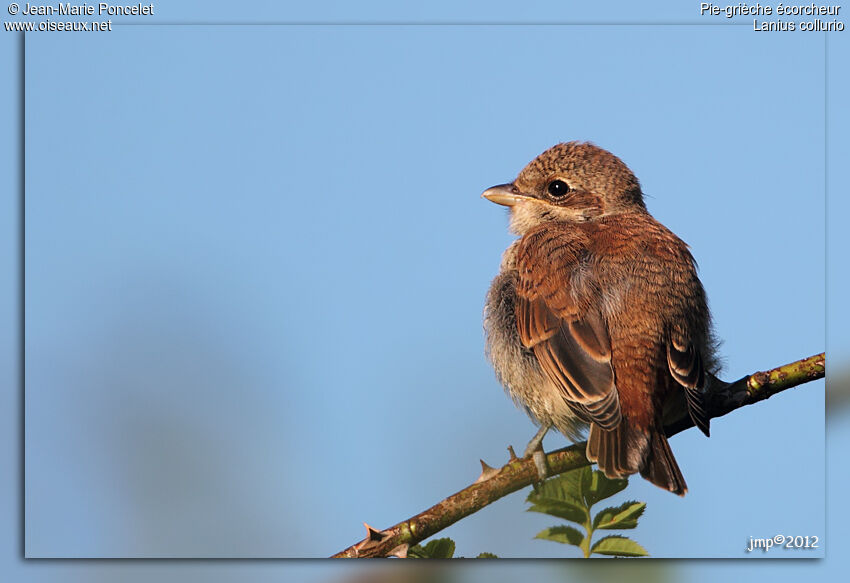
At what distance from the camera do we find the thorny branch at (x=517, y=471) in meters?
4.53

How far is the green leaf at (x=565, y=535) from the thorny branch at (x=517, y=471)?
30cm

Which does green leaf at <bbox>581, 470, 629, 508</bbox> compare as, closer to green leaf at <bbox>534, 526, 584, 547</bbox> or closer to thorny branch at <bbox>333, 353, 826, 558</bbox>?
green leaf at <bbox>534, 526, 584, 547</bbox>

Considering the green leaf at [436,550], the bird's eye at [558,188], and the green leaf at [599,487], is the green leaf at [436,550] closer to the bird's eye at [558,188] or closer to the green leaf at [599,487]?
the green leaf at [599,487]

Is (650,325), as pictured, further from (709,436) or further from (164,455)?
(164,455)

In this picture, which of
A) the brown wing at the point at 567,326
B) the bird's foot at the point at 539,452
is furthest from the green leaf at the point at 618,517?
the bird's foot at the point at 539,452

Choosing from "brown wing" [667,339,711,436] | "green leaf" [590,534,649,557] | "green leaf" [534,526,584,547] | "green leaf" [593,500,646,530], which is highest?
"brown wing" [667,339,711,436]

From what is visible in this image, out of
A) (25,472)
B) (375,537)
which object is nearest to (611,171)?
(375,537)

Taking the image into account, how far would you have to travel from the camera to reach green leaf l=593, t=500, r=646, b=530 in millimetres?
4312

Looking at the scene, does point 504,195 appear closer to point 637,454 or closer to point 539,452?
point 539,452

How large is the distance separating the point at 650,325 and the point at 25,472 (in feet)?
10.6

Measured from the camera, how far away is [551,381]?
509 cm

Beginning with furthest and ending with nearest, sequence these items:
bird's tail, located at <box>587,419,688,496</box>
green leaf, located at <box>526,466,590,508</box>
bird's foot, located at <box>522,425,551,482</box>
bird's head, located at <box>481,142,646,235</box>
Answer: bird's head, located at <box>481,142,646,235</box>
bird's foot, located at <box>522,425,551,482</box>
bird's tail, located at <box>587,419,688,496</box>
green leaf, located at <box>526,466,590,508</box>

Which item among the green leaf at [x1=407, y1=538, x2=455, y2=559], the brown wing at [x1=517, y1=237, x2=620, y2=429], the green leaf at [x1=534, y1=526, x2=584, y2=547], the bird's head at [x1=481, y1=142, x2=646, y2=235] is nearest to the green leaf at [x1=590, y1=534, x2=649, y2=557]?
the green leaf at [x1=534, y1=526, x2=584, y2=547]

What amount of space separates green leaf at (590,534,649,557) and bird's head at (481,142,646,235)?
78.3 inches
